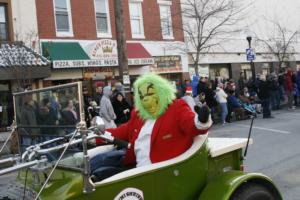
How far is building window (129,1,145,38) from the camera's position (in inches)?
889

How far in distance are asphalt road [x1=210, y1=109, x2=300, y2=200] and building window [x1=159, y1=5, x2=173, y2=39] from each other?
29.3 feet

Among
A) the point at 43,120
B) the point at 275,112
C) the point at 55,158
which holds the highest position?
the point at 43,120

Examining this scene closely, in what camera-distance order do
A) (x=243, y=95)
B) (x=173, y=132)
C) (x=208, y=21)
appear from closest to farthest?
(x=173, y=132), (x=243, y=95), (x=208, y=21)

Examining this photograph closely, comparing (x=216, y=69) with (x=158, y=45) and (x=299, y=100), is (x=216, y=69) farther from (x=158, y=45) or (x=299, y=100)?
(x=299, y=100)

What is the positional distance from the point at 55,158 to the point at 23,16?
620 inches

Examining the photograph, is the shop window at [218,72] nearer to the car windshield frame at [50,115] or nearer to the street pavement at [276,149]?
the street pavement at [276,149]

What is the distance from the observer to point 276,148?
1012 centimetres

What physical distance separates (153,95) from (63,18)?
54.0ft

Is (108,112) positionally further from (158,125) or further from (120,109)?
(158,125)

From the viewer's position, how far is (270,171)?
25.6 ft

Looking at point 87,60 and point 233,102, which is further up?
point 87,60

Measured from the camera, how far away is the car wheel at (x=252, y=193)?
3978 mm

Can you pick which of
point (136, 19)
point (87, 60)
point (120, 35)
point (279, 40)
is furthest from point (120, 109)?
point (279, 40)

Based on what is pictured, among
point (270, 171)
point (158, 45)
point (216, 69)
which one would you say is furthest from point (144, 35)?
point (270, 171)
